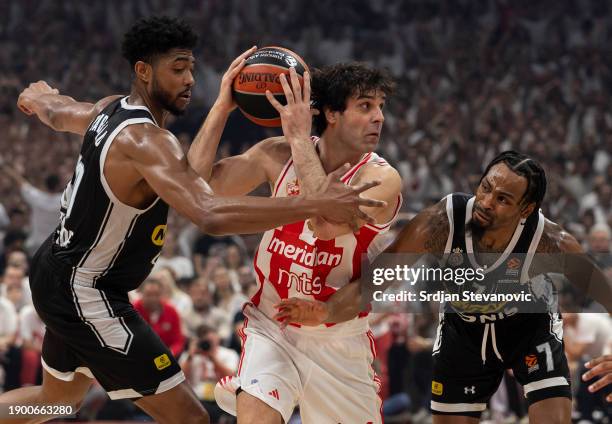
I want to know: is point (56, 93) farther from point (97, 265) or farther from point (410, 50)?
point (410, 50)

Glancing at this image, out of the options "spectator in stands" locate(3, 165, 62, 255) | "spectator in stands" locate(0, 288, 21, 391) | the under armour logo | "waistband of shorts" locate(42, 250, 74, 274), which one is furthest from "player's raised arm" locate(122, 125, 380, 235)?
"spectator in stands" locate(3, 165, 62, 255)

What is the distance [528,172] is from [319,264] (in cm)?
114

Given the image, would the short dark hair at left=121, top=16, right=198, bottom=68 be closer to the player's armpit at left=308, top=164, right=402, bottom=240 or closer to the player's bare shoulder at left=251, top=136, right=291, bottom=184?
the player's bare shoulder at left=251, top=136, right=291, bottom=184

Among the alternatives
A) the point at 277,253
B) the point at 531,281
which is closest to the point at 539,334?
the point at 531,281

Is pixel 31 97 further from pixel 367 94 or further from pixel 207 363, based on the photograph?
pixel 207 363

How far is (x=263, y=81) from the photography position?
15.5ft

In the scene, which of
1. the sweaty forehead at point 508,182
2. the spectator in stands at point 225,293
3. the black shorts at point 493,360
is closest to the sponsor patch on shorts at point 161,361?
the black shorts at point 493,360

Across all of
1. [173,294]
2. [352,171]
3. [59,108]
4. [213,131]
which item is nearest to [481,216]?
[352,171]

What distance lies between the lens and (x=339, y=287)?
494 centimetres

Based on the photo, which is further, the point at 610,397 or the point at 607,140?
the point at 607,140

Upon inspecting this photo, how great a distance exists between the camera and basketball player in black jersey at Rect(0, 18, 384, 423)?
445cm

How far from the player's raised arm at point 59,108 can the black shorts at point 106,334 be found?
89 centimetres

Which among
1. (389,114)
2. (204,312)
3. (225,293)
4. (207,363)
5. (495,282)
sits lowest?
(207,363)

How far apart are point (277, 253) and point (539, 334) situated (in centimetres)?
144
